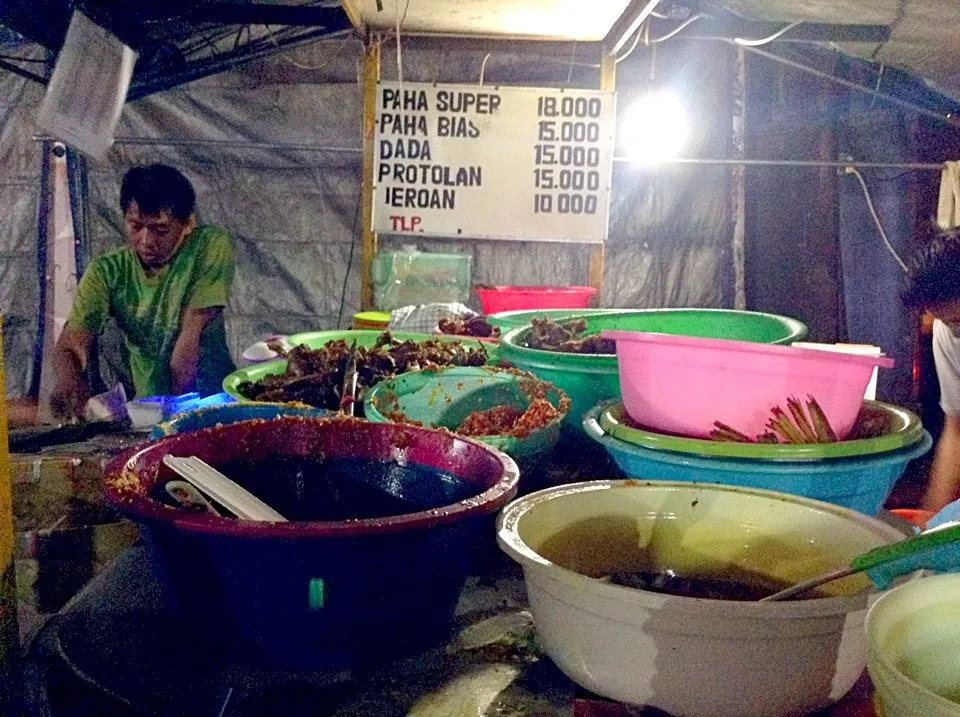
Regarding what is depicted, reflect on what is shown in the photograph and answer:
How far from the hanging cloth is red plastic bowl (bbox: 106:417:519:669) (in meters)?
5.56

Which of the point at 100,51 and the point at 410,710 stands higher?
the point at 100,51

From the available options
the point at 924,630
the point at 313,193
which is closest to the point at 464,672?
the point at 924,630

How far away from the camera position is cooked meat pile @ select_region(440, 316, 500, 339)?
3.33 meters

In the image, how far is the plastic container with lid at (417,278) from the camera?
477 cm

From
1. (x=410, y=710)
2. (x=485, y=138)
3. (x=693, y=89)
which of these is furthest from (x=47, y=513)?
(x=693, y=89)

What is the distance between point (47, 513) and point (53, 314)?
14.8 feet

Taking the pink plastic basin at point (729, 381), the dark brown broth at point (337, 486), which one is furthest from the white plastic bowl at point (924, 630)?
the dark brown broth at point (337, 486)

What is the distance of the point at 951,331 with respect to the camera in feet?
12.8

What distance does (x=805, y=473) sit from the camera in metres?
1.42

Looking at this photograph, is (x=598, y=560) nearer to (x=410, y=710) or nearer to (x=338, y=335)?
(x=410, y=710)

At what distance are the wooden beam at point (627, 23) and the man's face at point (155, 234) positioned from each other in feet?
8.87

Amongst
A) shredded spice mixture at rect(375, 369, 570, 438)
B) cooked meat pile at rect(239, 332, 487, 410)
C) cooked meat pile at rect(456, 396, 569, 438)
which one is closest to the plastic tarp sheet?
cooked meat pile at rect(239, 332, 487, 410)

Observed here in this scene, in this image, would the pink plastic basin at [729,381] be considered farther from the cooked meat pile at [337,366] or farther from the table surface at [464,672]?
the cooked meat pile at [337,366]

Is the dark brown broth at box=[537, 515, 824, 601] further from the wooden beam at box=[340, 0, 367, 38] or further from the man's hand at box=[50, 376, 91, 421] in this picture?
the wooden beam at box=[340, 0, 367, 38]
